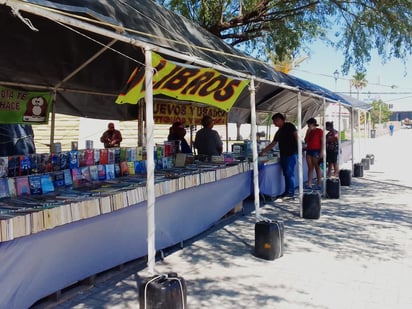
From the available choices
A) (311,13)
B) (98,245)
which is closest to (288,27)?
(311,13)

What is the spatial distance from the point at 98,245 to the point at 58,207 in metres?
0.72

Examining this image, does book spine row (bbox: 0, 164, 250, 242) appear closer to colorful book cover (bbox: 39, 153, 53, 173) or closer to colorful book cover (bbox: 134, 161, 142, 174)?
colorful book cover (bbox: 134, 161, 142, 174)

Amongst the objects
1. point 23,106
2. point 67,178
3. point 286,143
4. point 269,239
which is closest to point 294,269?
point 269,239

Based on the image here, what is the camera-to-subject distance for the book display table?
3.23 m

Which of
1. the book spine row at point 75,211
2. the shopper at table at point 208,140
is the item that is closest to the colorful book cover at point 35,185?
the book spine row at point 75,211

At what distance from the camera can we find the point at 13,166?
4344mm

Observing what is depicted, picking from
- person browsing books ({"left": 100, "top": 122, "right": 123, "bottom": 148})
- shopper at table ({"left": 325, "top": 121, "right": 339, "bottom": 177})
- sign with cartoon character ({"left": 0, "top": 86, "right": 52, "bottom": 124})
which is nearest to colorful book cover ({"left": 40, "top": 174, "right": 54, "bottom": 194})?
sign with cartoon character ({"left": 0, "top": 86, "right": 52, "bottom": 124})

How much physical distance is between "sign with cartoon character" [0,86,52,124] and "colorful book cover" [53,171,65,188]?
2.22 metres

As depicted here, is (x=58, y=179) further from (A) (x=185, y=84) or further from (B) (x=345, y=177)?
(B) (x=345, y=177)

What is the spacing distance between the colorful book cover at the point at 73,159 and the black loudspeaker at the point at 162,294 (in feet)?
7.14

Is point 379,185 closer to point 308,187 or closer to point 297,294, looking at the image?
point 308,187

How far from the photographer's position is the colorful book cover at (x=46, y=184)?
4438mm

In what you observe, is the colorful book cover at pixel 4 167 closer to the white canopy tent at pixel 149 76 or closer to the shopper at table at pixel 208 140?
the white canopy tent at pixel 149 76

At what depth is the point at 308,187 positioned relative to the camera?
1127 centimetres
